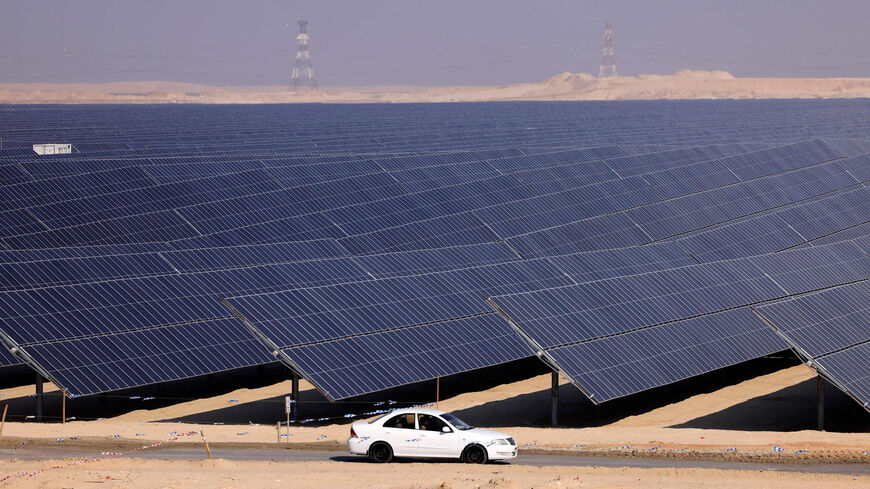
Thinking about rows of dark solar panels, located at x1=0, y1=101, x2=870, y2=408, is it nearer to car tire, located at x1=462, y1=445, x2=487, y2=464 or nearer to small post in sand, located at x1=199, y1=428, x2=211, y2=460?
small post in sand, located at x1=199, y1=428, x2=211, y2=460

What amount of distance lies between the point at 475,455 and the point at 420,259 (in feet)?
64.6

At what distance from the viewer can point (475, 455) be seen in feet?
85.6

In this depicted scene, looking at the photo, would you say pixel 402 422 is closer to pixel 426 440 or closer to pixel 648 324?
pixel 426 440

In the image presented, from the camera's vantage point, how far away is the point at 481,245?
50.2m

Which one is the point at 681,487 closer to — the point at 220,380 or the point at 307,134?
the point at 220,380

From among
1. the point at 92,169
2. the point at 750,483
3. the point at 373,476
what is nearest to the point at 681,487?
the point at 750,483

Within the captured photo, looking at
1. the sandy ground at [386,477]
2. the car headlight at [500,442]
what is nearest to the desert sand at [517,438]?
the sandy ground at [386,477]

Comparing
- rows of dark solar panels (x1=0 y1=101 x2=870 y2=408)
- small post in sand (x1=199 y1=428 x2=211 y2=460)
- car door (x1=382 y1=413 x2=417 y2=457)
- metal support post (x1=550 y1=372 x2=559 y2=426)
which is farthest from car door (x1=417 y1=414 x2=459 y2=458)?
metal support post (x1=550 y1=372 x2=559 y2=426)

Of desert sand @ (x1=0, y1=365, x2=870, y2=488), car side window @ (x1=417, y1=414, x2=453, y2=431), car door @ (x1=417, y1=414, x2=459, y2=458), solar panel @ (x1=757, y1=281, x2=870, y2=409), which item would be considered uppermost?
solar panel @ (x1=757, y1=281, x2=870, y2=409)

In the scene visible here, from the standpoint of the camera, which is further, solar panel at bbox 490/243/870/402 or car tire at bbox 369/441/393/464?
solar panel at bbox 490/243/870/402

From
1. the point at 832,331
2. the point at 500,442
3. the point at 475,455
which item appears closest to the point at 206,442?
the point at 475,455

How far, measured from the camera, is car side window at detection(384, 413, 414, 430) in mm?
26375

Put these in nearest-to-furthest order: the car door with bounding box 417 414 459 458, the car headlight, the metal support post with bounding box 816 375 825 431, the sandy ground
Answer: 1. the sandy ground
2. the car headlight
3. the car door with bounding box 417 414 459 458
4. the metal support post with bounding box 816 375 825 431

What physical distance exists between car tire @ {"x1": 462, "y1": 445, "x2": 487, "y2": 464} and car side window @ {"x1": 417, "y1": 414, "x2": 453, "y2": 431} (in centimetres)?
77
